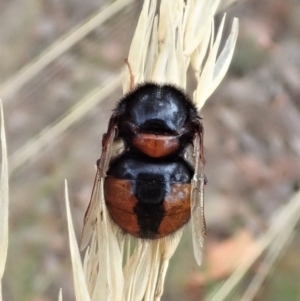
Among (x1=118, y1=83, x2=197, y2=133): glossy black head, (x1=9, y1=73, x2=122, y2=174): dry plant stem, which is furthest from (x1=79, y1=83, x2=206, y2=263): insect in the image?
(x1=9, y1=73, x2=122, y2=174): dry plant stem

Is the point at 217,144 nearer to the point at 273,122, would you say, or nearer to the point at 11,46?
the point at 273,122

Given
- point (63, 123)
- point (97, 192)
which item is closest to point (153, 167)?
point (97, 192)

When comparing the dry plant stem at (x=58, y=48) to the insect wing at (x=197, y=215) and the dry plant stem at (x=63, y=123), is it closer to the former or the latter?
the dry plant stem at (x=63, y=123)

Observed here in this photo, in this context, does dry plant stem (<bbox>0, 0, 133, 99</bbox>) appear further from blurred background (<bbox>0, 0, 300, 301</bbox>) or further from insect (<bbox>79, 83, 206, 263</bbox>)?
insect (<bbox>79, 83, 206, 263</bbox>)

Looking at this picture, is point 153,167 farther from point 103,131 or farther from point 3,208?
point 103,131

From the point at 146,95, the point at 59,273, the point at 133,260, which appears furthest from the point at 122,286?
the point at 59,273

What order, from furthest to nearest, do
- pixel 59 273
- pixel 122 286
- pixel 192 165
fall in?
pixel 59 273, pixel 192 165, pixel 122 286

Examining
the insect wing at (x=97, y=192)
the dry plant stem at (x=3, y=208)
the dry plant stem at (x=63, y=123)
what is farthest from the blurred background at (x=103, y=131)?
the dry plant stem at (x=3, y=208)
